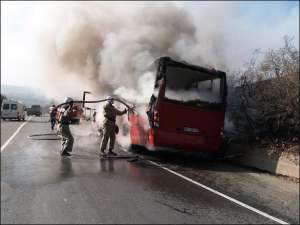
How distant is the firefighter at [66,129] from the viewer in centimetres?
1160

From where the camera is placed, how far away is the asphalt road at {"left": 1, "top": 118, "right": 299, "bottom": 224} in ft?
19.8

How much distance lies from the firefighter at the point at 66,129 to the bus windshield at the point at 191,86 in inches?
110

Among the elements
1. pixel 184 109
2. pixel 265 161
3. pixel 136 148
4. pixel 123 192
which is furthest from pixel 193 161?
pixel 123 192

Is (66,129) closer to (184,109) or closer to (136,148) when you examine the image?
(136,148)

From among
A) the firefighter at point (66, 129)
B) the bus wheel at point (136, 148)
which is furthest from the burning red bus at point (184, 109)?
the firefighter at point (66, 129)

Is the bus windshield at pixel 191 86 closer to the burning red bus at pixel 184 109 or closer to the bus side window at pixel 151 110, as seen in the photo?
the burning red bus at pixel 184 109

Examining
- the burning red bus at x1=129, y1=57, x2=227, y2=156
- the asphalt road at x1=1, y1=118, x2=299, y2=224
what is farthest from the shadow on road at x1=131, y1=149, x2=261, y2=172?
the burning red bus at x1=129, y1=57, x2=227, y2=156

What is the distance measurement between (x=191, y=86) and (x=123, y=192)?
545cm

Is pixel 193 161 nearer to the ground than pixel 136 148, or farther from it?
nearer to the ground

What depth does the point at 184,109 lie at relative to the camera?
11.8m

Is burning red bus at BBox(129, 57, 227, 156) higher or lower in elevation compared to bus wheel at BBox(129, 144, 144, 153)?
higher

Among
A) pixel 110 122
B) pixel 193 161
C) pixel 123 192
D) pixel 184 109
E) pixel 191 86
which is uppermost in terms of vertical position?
pixel 191 86

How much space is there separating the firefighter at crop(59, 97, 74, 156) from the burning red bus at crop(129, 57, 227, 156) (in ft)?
6.81

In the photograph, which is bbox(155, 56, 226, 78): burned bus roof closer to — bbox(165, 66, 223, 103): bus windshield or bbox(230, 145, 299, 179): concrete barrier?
bbox(165, 66, 223, 103): bus windshield
